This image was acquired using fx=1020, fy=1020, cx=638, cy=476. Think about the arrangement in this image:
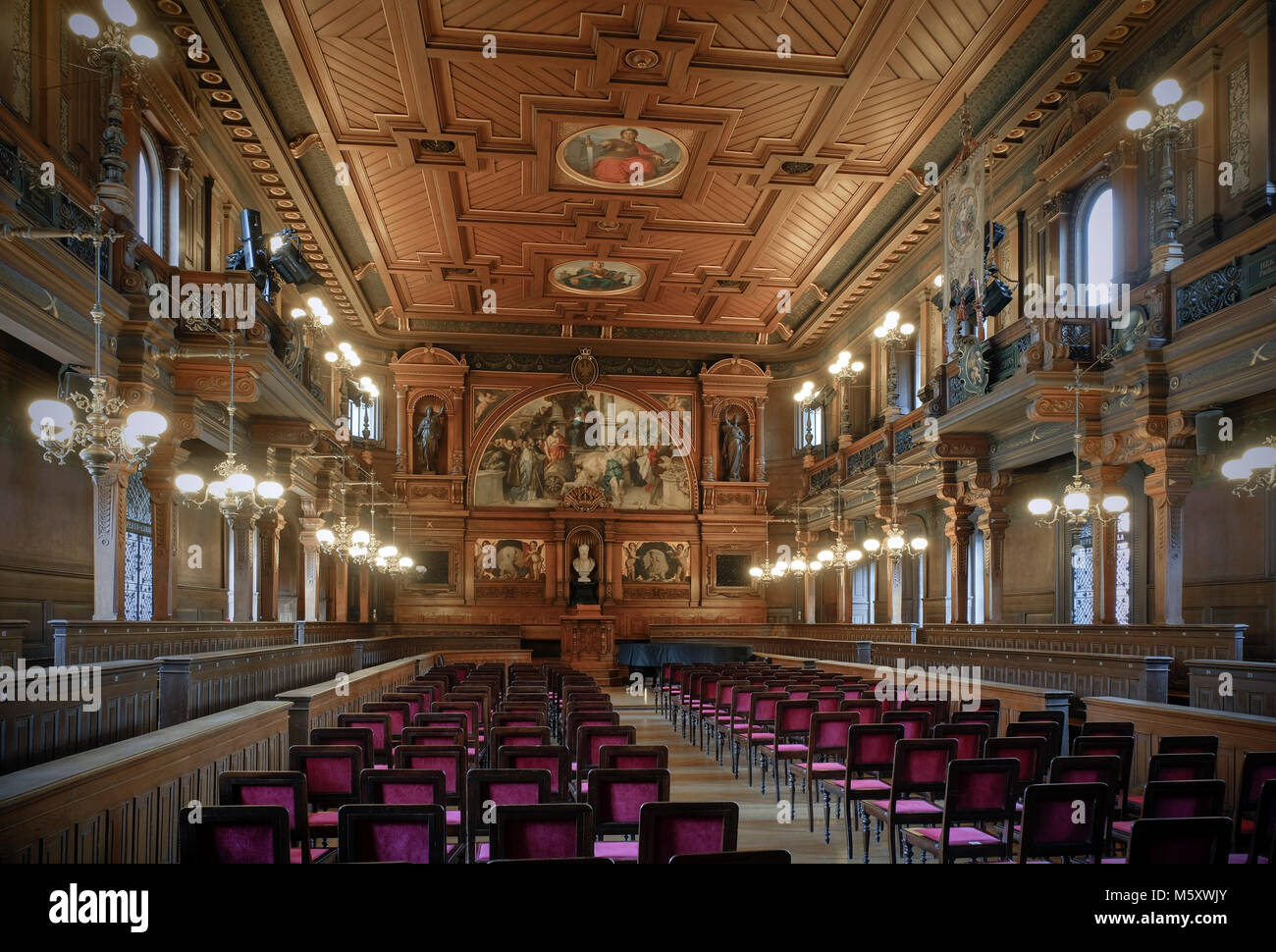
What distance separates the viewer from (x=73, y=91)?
11719mm

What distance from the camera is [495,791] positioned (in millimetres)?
5367

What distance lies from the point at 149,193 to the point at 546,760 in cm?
1209

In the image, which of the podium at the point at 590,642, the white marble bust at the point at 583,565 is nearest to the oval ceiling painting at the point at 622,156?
the podium at the point at 590,642

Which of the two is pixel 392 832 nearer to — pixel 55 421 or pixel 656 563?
pixel 55 421

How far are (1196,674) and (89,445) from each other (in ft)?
32.6

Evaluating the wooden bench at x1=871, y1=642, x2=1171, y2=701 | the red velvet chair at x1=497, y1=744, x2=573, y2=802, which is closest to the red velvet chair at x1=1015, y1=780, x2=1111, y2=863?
the red velvet chair at x1=497, y1=744, x2=573, y2=802

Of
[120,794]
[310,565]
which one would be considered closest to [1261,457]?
[120,794]

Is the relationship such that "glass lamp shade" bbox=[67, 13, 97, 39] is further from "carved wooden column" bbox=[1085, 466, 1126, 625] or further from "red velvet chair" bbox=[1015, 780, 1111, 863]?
"carved wooden column" bbox=[1085, 466, 1126, 625]

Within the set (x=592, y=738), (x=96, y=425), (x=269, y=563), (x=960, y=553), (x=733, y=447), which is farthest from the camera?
(x=733, y=447)

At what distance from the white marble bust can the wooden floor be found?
14.4 metres

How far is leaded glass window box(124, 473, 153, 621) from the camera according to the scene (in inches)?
634

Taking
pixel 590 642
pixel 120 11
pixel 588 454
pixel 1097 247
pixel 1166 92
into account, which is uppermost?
pixel 120 11

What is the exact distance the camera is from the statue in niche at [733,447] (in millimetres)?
30953
